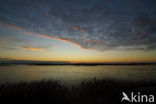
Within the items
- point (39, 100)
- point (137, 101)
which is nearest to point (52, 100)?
point (39, 100)

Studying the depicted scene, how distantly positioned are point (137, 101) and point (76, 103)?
14.8 ft

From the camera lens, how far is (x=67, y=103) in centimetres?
705

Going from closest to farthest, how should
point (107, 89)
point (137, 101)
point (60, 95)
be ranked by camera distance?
point (137, 101)
point (60, 95)
point (107, 89)

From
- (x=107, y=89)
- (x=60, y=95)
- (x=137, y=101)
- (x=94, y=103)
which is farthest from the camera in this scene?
(x=107, y=89)

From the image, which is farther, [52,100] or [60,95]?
[60,95]

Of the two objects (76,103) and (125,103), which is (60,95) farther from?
(125,103)

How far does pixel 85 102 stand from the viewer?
279 inches

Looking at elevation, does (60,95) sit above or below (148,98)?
below

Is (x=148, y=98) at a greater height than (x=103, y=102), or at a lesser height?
greater

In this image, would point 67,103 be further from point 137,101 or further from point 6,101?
point 137,101

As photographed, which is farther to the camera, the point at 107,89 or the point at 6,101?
the point at 107,89

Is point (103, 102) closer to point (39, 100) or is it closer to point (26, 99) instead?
point (39, 100)

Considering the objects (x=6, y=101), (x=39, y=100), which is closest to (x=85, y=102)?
(x=39, y=100)

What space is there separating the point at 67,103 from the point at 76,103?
0.73m
